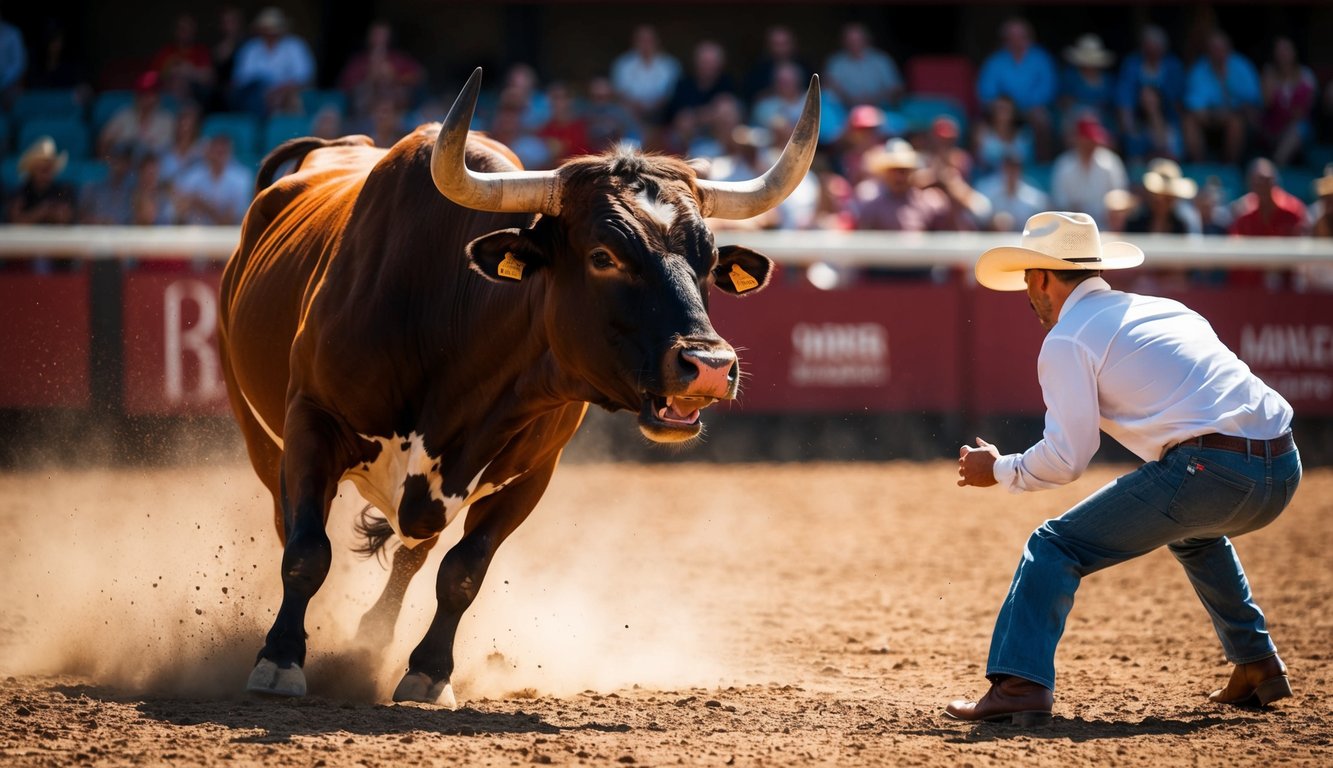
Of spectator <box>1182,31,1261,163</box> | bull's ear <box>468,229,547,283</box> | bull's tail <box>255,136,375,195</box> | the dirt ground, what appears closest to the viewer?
the dirt ground

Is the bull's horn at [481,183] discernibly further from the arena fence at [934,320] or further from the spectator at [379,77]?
the spectator at [379,77]

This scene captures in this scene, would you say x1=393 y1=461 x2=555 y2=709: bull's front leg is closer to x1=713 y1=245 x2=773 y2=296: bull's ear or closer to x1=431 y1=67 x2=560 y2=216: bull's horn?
x1=713 y1=245 x2=773 y2=296: bull's ear

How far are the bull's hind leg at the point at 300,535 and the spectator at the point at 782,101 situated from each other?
9.47 metres

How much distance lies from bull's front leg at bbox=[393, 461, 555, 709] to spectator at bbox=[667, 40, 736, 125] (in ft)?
31.2

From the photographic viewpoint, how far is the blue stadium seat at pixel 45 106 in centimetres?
1478

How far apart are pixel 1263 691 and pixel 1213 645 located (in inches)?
50.5

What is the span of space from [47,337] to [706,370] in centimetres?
806

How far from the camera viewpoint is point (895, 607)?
730 cm

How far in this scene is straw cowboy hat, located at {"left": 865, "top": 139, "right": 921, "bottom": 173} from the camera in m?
12.7

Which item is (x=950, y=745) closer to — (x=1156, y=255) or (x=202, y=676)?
(x=202, y=676)

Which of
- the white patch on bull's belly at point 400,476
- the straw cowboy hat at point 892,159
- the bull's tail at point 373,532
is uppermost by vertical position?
the straw cowboy hat at point 892,159

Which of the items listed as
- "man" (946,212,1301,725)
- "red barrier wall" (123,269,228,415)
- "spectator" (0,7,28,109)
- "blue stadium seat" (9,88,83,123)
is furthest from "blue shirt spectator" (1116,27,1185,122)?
"man" (946,212,1301,725)

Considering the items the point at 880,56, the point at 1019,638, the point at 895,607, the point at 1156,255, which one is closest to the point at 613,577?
the point at 895,607

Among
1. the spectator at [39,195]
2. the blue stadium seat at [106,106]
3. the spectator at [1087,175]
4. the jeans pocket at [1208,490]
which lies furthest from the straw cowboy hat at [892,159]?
the jeans pocket at [1208,490]
